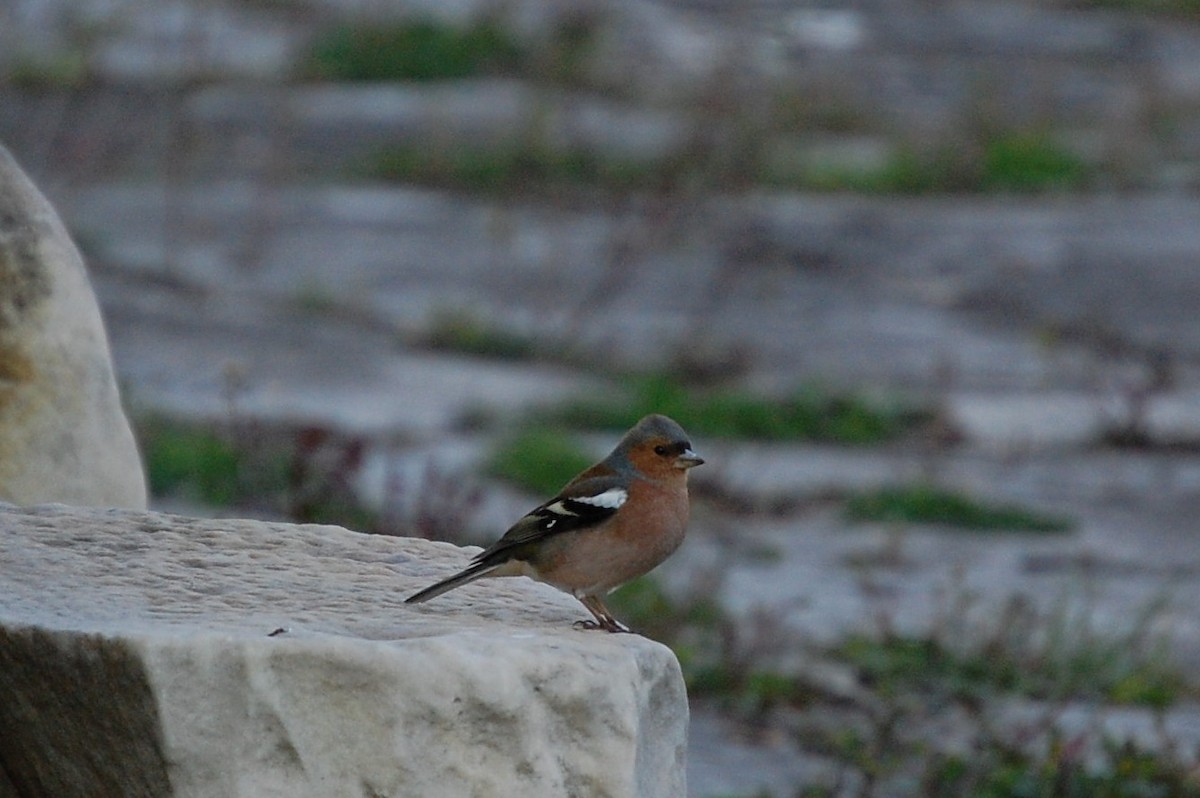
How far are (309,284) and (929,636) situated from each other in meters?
6.31

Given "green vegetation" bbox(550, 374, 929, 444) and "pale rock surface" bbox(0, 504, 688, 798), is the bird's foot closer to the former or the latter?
"pale rock surface" bbox(0, 504, 688, 798)

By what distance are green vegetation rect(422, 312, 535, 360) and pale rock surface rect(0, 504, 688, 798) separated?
8.10 metres

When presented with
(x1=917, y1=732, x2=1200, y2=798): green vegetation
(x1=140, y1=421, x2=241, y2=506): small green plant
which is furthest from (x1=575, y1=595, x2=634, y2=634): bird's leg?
(x1=140, y1=421, x2=241, y2=506): small green plant

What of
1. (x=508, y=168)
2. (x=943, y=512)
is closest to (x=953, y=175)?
(x=508, y=168)

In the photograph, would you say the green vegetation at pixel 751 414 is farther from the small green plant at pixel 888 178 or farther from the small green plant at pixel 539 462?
the small green plant at pixel 888 178

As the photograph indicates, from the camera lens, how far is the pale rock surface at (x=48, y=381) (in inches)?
205

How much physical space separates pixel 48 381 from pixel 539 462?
4.25m

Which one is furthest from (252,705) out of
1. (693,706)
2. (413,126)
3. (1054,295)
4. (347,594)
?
(413,126)

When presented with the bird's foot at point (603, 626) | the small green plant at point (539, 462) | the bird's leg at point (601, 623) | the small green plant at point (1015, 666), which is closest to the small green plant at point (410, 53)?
the small green plant at point (539, 462)

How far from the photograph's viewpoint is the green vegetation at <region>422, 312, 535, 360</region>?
1189cm

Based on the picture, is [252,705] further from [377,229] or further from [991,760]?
[377,229]

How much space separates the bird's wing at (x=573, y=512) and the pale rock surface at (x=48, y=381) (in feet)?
3.94

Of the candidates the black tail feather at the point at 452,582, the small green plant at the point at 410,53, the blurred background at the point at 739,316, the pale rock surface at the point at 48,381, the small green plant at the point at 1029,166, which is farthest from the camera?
the small green plant at the point at 410,53

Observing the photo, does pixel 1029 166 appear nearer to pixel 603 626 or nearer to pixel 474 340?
pixel 474 340
